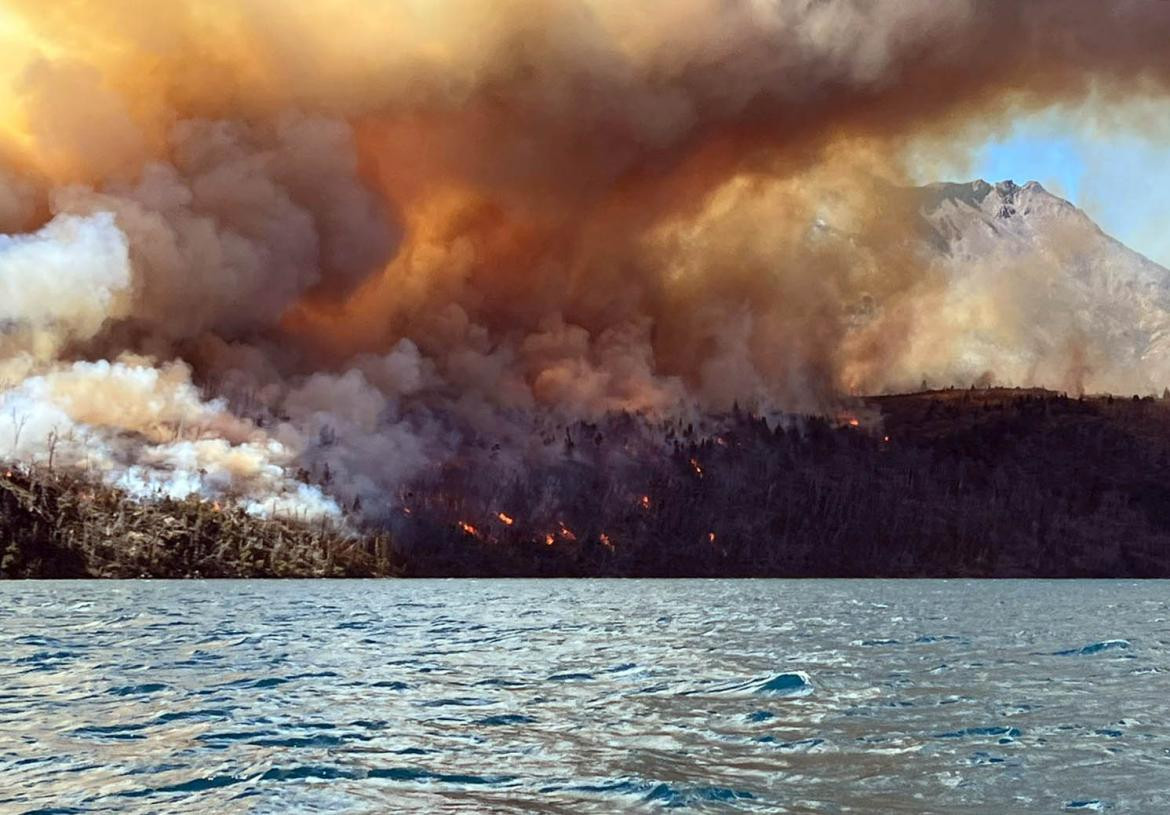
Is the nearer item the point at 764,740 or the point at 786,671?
the point at 764,740

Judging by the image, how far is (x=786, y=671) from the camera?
76.6 meters

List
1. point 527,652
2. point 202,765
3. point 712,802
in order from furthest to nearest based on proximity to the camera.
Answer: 1. point 527,652
2. point 202,765
3. point 712,802

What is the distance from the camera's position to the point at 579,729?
48406 mm

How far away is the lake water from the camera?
3419 cm

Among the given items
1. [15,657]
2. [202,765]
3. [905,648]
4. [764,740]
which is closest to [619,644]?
[905,648]

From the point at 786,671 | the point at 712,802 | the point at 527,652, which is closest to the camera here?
the point at 712,802

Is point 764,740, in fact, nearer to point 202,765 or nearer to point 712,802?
point 712,802

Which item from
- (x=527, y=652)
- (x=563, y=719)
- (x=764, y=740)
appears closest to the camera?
(x=764, y=740)

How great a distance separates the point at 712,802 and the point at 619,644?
250ft

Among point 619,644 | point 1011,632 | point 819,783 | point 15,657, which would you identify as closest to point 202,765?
point 819,783

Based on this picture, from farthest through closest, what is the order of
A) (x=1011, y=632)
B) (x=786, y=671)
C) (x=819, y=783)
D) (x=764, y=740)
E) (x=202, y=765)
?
(x=1011, y=632) < (x=786, y=671) < (x=764, y=740) < (x=202, y=765) < (x=819, y=783)

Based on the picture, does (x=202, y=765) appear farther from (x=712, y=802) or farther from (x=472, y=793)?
(x=712, y=802)

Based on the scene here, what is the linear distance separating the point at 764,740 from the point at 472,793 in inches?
612

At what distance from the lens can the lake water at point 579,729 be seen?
3419 cm
